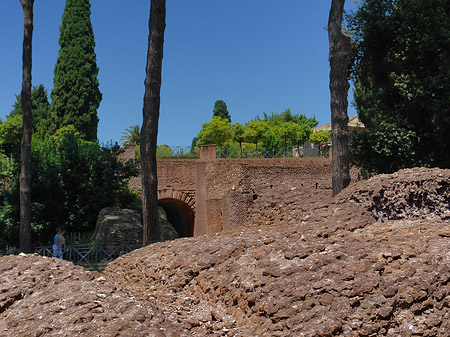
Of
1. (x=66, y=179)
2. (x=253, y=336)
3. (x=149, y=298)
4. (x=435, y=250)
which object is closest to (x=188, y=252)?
(x=149, y=298)

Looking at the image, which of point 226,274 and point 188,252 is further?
point 188,252

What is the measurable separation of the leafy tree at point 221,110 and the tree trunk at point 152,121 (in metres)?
40.4

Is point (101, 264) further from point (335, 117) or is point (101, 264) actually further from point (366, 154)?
point (366, 154)

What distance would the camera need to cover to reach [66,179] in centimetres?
1473

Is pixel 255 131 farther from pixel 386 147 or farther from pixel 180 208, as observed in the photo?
pixel 386 147

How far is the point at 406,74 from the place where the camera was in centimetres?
1276

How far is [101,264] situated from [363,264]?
8560 millimetres

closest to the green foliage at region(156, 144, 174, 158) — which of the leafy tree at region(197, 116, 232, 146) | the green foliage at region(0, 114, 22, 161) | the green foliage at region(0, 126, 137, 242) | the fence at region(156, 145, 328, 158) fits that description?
the fence at region(156, 145, 328, 158)

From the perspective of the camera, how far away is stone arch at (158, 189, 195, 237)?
65.1 ft

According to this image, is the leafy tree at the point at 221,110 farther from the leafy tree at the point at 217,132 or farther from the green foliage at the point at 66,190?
the green foliage at the point at 66,190

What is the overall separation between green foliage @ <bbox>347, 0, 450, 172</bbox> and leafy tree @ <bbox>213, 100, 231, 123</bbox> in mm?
35981

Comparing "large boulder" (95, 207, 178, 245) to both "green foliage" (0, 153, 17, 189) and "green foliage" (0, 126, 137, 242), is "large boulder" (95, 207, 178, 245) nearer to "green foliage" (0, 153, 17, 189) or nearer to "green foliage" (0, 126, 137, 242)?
"green foliage" (0, 126, 137, 242)

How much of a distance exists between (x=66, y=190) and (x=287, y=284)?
12.4 m

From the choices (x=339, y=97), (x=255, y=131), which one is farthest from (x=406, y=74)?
(x=255, y=131)
